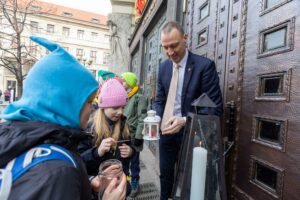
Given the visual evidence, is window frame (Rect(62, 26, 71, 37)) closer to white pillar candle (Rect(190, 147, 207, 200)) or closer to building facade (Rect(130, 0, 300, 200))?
building facade (Rect(130, 0, 300, 200))

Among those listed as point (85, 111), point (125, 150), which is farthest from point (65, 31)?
point (85, 111)

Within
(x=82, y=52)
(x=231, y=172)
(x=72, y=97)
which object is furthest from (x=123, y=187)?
(x=82, y=52)

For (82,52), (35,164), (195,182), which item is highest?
(82,52)

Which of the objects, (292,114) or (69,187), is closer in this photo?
(69,187)

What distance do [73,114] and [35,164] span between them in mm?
271

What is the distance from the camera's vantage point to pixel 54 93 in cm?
95

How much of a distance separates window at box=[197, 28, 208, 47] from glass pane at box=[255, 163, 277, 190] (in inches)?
68.8

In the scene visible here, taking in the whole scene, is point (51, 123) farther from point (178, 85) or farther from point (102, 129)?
point (178, 85)

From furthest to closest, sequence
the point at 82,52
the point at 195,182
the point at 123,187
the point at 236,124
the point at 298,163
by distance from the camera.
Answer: the point at 82,52 < the point at 236,124 < the point at 298,163 < the point at 195,182 < the point at 123,187

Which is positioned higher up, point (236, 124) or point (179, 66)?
point (179, 66)

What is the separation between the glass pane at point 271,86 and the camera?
70.4 inches

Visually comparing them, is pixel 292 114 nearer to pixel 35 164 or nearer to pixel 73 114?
pixel 73 114

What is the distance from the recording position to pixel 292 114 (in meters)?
1.64

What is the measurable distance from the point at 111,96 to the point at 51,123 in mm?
1327
